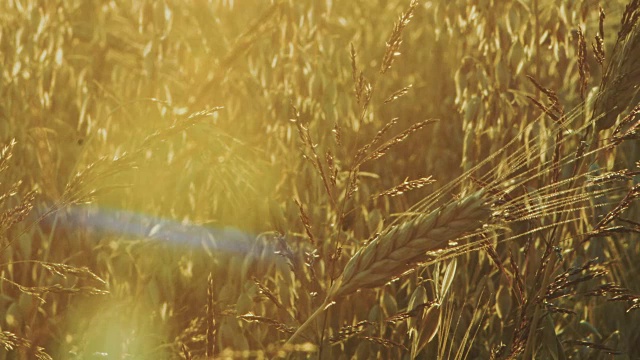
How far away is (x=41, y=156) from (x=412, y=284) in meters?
1.04

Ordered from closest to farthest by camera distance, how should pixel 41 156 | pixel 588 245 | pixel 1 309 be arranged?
pixel 1 309 < pixel 588 245 < pixel 41 156

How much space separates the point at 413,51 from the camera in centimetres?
304

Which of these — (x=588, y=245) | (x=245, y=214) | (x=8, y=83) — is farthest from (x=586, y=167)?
(x=8, y=83)

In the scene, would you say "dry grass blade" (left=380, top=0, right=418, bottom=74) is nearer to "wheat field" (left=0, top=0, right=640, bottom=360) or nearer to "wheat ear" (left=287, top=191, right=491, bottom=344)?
"wheat ear" (left=287, top=191, right=491, bottom=344)


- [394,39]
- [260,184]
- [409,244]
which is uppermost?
[394,39]

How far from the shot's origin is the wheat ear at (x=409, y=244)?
91cm

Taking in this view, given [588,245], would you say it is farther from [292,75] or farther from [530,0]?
[292,75]

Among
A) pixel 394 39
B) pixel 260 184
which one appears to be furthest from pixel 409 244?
pixel 260 184

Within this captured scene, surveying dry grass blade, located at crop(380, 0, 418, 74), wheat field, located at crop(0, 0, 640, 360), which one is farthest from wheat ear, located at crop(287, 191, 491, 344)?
wheat field, located at crop(0, 0, 640, 360)

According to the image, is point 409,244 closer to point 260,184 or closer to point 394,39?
point 394,39

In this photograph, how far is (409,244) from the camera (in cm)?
93

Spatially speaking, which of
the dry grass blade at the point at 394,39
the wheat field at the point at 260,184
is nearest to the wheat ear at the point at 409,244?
the dry grass blade at the point at 394,39

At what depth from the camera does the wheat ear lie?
35.9 inches

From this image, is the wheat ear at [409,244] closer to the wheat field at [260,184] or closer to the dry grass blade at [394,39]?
the dry grass blade at [394,39]
